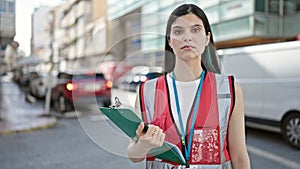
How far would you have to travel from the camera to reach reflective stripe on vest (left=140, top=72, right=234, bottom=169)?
1.15 m

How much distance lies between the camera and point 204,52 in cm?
125

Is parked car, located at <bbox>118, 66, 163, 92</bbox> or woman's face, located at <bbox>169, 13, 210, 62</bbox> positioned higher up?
woman's face, located at <bbox>169, 13, 210, 62</bbox>

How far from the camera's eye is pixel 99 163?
4.73 m

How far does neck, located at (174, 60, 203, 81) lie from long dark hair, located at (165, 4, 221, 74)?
5cm

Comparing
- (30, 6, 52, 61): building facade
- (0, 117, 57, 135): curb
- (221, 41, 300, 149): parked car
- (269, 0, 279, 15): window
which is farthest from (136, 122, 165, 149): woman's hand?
(269, 0, 279, 15): window

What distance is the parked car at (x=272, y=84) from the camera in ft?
18.2

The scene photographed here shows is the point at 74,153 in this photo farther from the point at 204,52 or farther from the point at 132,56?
the point at 204,52

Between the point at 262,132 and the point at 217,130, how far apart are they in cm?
644

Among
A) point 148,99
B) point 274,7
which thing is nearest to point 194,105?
point 148,99

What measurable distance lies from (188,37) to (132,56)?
9.7 inches

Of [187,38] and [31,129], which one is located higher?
[187,38]

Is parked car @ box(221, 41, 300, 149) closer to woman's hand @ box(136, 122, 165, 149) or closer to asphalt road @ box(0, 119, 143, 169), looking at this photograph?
asphalt road @ box(0, 119, 143, 169)

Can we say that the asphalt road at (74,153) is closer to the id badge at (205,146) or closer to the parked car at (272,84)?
the parked car at (272,84)

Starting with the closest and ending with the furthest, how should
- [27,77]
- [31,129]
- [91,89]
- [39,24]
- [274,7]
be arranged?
[91,89] < [39,24] < [31,129] < [274,7] < [27,77]
